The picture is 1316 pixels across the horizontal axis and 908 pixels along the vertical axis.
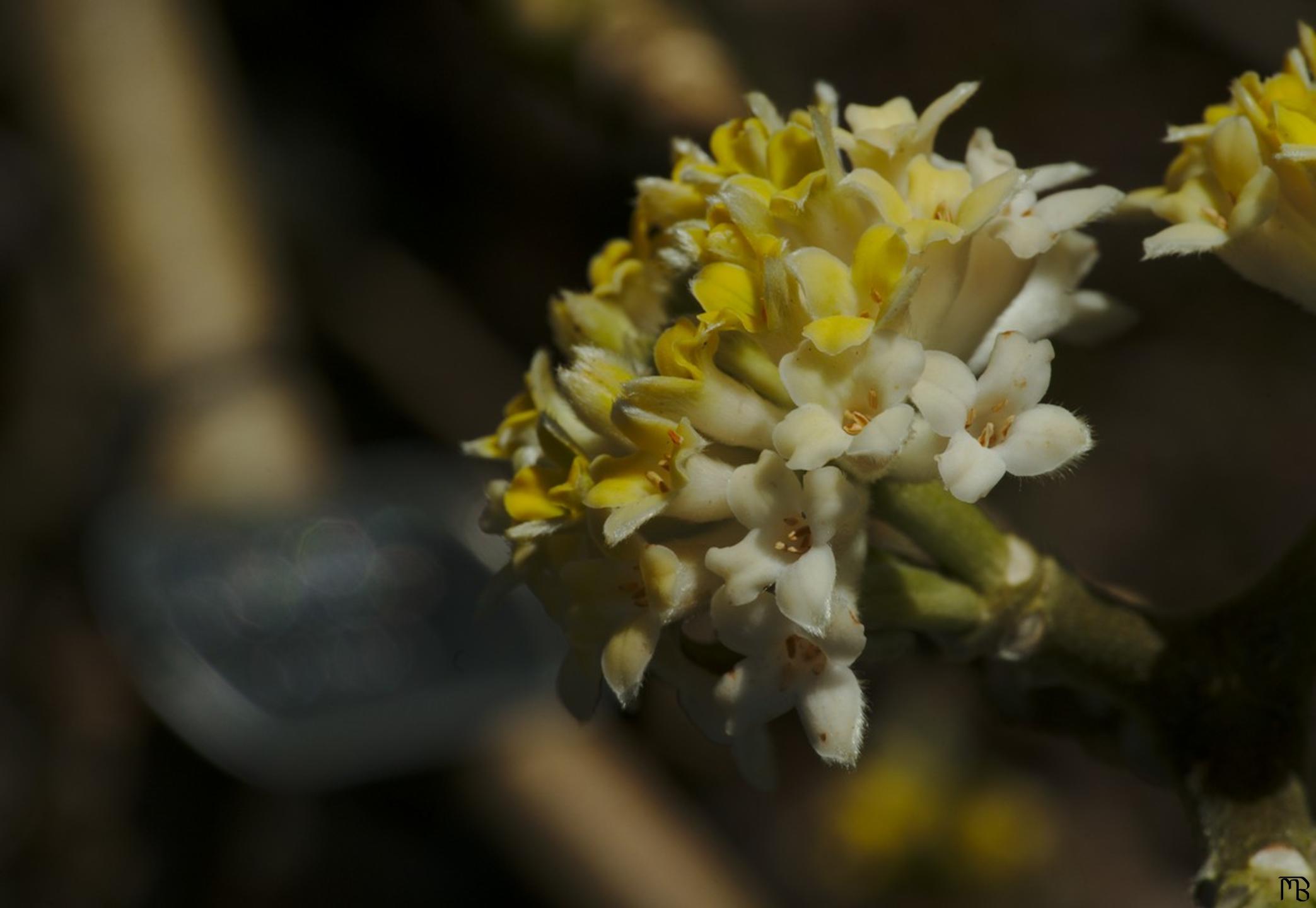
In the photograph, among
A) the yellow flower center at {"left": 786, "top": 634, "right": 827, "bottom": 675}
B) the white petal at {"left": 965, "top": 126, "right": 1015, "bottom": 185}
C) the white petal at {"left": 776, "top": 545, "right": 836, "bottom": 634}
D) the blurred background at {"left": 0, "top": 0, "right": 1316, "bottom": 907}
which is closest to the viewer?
the white petal at {"left": 776, "top": 545, "right": 836, "bottom": 634}

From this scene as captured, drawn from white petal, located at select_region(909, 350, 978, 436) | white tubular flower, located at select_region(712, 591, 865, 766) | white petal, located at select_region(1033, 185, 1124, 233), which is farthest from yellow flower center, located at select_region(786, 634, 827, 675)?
white petal, located at select_region(1033, 185, 1124, 233)

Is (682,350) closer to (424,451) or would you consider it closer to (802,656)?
(802,656)

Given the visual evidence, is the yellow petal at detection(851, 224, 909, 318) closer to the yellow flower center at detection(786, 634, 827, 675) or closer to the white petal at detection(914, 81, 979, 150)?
the white petal at detection(914, 81, 979, 150)

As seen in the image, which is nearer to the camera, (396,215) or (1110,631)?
(1110,631)

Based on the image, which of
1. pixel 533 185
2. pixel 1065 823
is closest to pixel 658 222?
pixel 1065 823

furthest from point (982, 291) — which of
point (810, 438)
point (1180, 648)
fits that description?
point (1180, 648)

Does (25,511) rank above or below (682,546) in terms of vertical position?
below

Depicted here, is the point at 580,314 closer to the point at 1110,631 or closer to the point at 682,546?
the point at 682,546
